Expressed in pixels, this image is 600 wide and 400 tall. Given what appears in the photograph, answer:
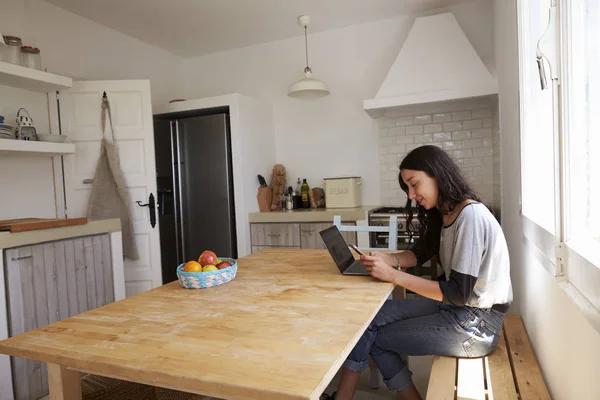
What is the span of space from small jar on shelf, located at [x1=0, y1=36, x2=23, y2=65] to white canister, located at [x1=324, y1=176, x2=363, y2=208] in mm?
2726

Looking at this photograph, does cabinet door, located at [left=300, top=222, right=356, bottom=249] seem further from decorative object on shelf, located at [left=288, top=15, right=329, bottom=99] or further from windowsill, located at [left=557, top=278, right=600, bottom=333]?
windowsill, located at [left=557, top=278, right=600, bottom=333]

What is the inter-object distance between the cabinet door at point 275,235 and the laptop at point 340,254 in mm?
2053

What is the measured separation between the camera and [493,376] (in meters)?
1.51

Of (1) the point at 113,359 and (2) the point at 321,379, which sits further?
(1) the point at 113,359

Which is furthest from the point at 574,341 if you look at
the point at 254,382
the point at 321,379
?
the point at 254,382

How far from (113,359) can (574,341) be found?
1.21 metres

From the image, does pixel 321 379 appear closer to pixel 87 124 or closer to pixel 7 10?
pixel 87 124

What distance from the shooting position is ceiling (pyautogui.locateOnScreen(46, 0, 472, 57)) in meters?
3.71

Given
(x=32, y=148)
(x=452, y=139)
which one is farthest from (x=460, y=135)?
(x=32, y=148)

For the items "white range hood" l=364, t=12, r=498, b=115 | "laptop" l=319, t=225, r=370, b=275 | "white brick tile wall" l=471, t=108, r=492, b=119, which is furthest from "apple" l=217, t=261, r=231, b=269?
"white brick tile wall" l=471, t=108, r=492, b=119

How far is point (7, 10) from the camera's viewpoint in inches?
130

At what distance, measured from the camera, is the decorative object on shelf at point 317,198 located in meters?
4.42

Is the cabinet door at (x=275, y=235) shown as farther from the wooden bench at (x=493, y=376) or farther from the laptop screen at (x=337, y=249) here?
the wooden bench at (x=493, y=376)

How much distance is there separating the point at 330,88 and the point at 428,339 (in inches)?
131
